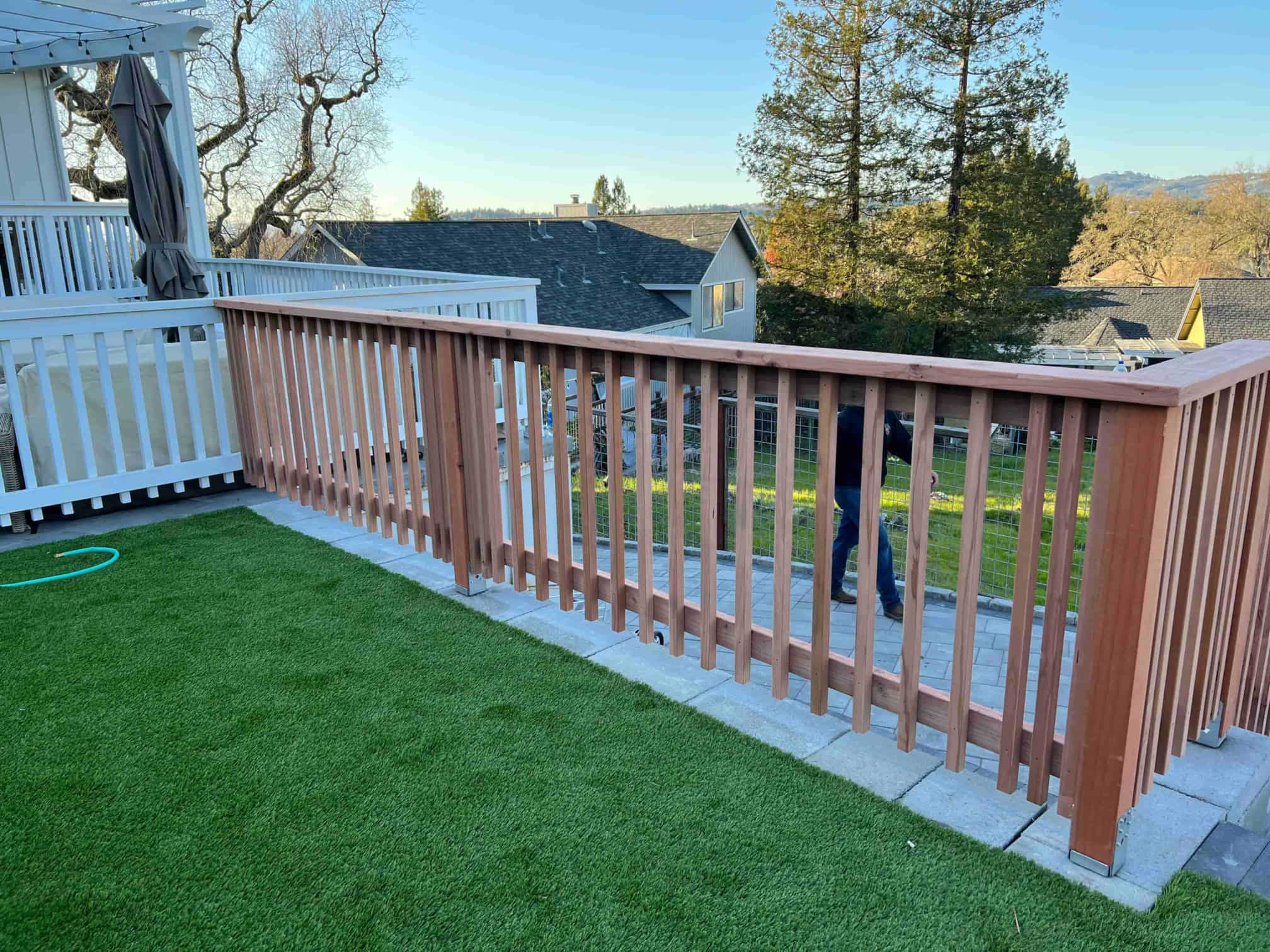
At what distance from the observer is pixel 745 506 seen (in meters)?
2.56

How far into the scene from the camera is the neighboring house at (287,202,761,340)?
2311cm

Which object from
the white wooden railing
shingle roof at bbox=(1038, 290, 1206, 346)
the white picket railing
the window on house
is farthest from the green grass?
shingle roof at bbox=(1038, 290, 1206, 346)

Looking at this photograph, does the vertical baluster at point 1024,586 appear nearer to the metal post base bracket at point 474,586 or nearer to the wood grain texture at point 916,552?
the wood grain texture at point 916,552

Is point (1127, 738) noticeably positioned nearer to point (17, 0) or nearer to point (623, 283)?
point (17, 0)

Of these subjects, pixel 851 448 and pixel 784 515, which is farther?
pixel 851 448

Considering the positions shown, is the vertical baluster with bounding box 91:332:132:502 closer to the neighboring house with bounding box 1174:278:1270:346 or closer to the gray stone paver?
the gray stone paver

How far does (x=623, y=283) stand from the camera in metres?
26.7

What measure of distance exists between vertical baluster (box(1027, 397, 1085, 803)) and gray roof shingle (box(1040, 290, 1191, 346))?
44.4 metres

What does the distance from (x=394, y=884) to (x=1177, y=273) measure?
58.1 metres

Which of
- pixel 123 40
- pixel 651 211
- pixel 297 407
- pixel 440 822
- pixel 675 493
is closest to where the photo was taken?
pixel 440 822

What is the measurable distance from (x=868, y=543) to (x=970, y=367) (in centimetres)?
57

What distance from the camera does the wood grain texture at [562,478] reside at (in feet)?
10.1

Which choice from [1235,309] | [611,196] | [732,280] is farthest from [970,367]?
[611,196]

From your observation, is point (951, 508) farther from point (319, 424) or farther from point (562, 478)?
point (319, 424)
